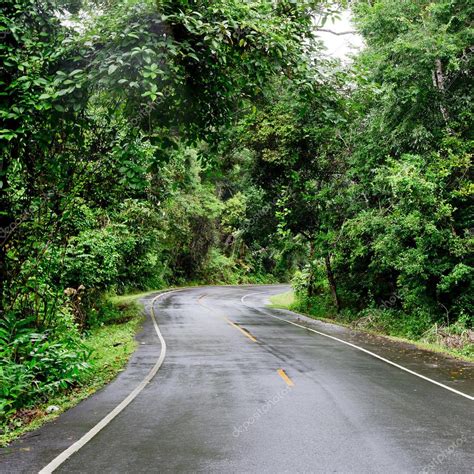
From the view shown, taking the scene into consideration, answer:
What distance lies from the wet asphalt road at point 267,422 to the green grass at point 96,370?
309mm

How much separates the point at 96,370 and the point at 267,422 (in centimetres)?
528

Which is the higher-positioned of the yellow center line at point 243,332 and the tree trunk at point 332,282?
the tree trunk at point 332,282

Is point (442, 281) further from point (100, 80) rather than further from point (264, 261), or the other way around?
point (264, 261)

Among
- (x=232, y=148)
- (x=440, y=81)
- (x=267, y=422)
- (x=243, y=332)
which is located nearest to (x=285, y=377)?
(x=267, y=422)

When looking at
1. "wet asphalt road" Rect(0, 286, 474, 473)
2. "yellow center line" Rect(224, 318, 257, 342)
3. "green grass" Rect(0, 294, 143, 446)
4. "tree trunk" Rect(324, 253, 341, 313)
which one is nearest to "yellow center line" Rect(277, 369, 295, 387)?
"wet asphalt road" Rect(0, 286, 474, 473)

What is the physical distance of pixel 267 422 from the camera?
6.94 m

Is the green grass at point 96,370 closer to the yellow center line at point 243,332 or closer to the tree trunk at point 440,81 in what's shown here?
the yellow center line at point 243,332

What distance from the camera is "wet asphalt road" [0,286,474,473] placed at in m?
5.43

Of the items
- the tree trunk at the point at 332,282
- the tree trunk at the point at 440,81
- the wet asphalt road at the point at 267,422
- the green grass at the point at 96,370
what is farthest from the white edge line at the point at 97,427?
the tree trunk at the point at 332,282

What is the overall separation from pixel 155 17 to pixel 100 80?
1.02 metres

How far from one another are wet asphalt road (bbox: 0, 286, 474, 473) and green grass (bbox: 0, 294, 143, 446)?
1.01 ft

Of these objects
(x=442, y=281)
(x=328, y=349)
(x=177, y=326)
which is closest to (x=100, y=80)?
(x=328, y=349)

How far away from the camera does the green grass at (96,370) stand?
23.2ft

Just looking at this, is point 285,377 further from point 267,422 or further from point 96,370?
point 96,370
